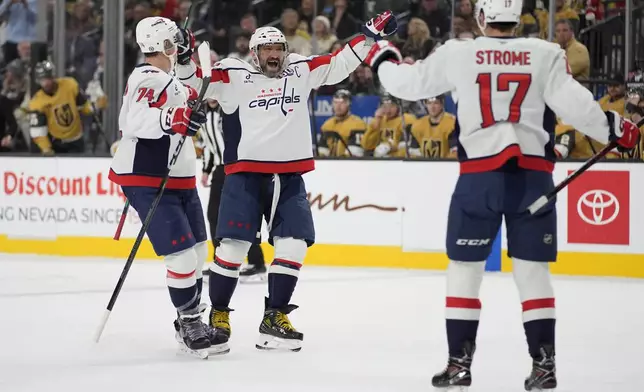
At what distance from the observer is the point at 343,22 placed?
9953mm

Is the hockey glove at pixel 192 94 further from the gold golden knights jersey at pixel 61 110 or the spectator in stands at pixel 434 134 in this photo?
the gold golden knights jersey at pixel 61 110

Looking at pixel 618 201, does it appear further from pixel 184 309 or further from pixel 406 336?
pixel 184 309

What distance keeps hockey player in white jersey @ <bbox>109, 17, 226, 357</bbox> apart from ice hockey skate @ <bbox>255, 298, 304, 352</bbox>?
8.4 inches

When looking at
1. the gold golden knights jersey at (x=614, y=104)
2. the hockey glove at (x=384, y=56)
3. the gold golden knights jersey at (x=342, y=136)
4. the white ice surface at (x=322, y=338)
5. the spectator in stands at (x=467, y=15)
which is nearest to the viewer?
the hockey glove at (x=384, y=56)

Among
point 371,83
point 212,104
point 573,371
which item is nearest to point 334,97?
point 371,83

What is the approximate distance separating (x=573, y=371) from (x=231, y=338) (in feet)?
5.14

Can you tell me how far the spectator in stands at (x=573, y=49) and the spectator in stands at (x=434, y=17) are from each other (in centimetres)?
105

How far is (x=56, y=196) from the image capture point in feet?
29.9

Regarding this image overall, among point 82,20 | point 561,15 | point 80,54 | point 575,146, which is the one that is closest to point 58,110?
point 80,54

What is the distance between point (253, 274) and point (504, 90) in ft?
12.9

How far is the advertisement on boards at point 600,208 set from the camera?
7703 mm

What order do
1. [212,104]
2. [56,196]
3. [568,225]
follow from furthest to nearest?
1. [56,196]
2. [568,225]
3. [212,104]

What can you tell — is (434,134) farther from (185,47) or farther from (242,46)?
(185,47)

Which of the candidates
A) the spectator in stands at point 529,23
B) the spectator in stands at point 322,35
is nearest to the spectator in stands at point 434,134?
the spectator in stands at point 529,23
